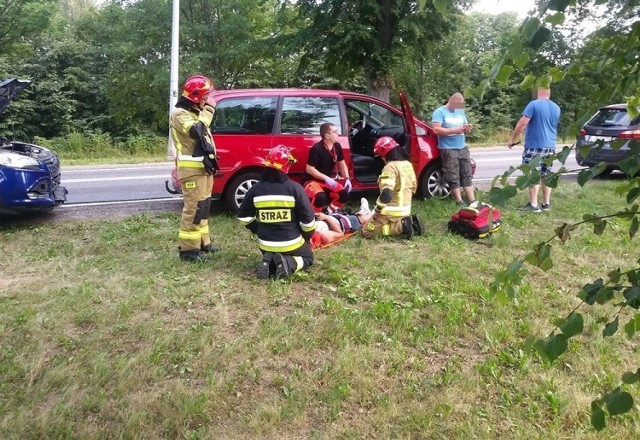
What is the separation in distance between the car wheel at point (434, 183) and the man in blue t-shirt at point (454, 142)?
329 mm

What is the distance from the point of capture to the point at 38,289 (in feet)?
15.0

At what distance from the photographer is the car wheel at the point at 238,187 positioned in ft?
22.8

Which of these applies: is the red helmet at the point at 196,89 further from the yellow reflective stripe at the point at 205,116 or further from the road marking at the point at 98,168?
the road marking at the point at 98,168

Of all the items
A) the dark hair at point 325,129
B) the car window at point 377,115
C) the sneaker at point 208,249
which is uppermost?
the car window at point 377,115

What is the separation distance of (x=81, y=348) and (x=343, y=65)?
10.6 meters

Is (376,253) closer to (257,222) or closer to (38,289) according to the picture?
(257,222)

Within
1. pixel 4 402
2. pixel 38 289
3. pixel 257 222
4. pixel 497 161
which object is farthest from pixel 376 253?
pixel 497 161

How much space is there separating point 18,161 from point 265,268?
11.8 ft

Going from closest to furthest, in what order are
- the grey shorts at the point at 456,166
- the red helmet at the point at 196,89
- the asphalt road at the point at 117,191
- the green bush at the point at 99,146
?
the red helmet at the point at 196,89 < the grey shorts at the point at 456,166 < the asphalt road at the point at 117,191 < the green bush at the point at 99,146

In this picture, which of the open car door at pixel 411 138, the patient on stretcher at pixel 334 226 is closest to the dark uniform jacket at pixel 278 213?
the patient on stretcher at pixel 334 226

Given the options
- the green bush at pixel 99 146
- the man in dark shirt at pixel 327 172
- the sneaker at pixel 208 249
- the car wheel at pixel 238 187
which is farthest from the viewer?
the green bush at pixel 99 146

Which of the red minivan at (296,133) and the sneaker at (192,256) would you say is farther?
the red minivan at (296,133)

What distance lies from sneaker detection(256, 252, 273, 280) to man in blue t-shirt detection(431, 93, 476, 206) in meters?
3.41

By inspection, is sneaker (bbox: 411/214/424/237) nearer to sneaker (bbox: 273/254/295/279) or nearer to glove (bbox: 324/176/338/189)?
glove (bbox: 324/176/338/189)
